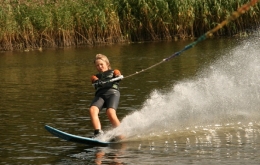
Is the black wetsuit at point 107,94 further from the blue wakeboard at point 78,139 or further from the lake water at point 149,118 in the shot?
the blue wakeboard at point 78,139

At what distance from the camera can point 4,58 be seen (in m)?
27.8

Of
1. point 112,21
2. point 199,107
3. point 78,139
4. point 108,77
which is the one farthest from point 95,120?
point 112,21

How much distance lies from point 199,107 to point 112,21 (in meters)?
19.2

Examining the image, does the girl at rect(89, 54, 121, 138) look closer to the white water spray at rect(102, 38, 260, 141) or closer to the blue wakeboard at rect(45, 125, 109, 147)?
the white water spray at rect(102, 38, 260, 141)

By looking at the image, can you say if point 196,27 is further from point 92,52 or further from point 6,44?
point 6,44

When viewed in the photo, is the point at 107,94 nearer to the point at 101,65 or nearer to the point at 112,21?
the point at 101,65

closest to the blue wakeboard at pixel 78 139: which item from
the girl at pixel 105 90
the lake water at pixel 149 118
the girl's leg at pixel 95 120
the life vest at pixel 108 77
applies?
the lake water at pixel 149 118

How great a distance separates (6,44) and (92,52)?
4.41 meters

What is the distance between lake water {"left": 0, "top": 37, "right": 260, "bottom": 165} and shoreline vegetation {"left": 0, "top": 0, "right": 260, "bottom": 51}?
10129 mm

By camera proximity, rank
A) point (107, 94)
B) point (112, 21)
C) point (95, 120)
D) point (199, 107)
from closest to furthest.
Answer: point (95, 120), point (107, 94), point (199, 107), point (112, 21)

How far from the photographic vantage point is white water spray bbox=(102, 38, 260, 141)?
1155 centimetres

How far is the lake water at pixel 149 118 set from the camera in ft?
32.0

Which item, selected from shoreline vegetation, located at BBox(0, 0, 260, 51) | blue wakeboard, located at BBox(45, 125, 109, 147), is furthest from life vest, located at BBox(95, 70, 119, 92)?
shoreline vegetation, located at BBox(0, 0, 260, 51)

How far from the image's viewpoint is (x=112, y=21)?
1236 inches
